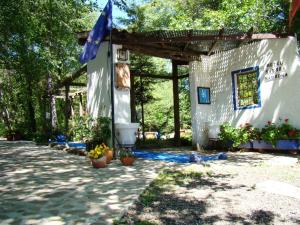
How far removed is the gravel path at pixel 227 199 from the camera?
3.84m

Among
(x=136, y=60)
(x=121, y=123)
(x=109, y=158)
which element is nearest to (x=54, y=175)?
(x=109, y=158)

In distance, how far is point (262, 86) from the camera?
10.3 metres

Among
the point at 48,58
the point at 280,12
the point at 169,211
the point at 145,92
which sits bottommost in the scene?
the point at 169,211

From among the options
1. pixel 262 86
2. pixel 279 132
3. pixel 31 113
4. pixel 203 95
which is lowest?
pixel 279 132

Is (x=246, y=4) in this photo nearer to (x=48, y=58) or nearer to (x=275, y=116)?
(x=275, y=116)

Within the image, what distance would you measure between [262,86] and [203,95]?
2.13 metres

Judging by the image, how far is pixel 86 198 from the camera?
4.76 metres

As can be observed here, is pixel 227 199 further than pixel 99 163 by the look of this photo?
No

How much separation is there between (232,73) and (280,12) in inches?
217

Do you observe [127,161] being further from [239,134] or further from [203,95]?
[203,95]

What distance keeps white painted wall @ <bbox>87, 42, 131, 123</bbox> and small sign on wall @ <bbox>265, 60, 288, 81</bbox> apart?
163 inches

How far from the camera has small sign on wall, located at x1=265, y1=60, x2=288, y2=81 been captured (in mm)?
9695

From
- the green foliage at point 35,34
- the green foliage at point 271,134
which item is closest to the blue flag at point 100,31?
the green foliage at point 35,34

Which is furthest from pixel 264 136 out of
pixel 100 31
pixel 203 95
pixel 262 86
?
pixel 100 31
